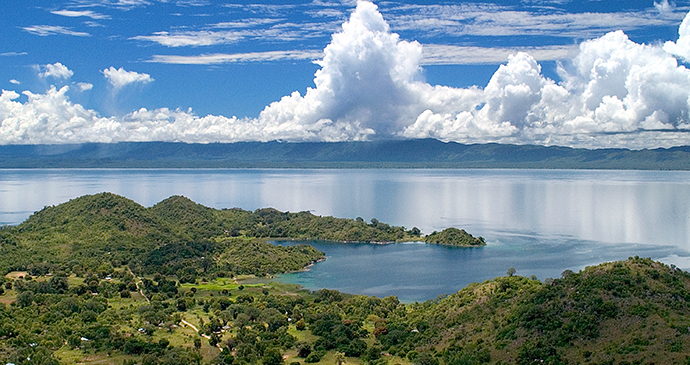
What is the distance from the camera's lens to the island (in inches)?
1538

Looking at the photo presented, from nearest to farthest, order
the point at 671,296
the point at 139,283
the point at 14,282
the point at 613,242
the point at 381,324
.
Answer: the point at 671,296 → the point at 381,324 → the point at 14,282 → the point at 139,283 → the point at 613,242

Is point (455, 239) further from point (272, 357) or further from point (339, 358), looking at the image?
point (272, 357)

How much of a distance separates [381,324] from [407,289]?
1937cm

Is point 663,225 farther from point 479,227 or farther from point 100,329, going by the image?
point 100,329

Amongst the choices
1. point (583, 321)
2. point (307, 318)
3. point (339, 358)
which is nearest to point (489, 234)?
point (307, 318)

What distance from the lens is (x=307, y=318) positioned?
53594 mm

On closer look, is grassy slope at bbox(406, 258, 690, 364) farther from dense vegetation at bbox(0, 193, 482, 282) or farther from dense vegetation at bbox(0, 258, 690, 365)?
dense vegetation at bbox(0, 193, 482, 282)

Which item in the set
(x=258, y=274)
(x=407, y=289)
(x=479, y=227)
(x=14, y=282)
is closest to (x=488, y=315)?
(x=407, y=289)

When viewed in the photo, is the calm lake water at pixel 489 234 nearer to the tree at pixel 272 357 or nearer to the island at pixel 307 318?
the island at pixel 307 318

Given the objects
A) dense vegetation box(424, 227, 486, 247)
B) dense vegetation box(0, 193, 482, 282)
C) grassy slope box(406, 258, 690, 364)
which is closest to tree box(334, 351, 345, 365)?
grassy slope box(406, 258, 690, 364)

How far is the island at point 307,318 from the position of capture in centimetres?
3906

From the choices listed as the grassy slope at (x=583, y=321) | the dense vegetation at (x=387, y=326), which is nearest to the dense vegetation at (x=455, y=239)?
the dense vegetation at (x=387, y=326)

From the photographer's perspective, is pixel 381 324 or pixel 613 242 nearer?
pixel 381 324

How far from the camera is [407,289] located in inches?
2766
